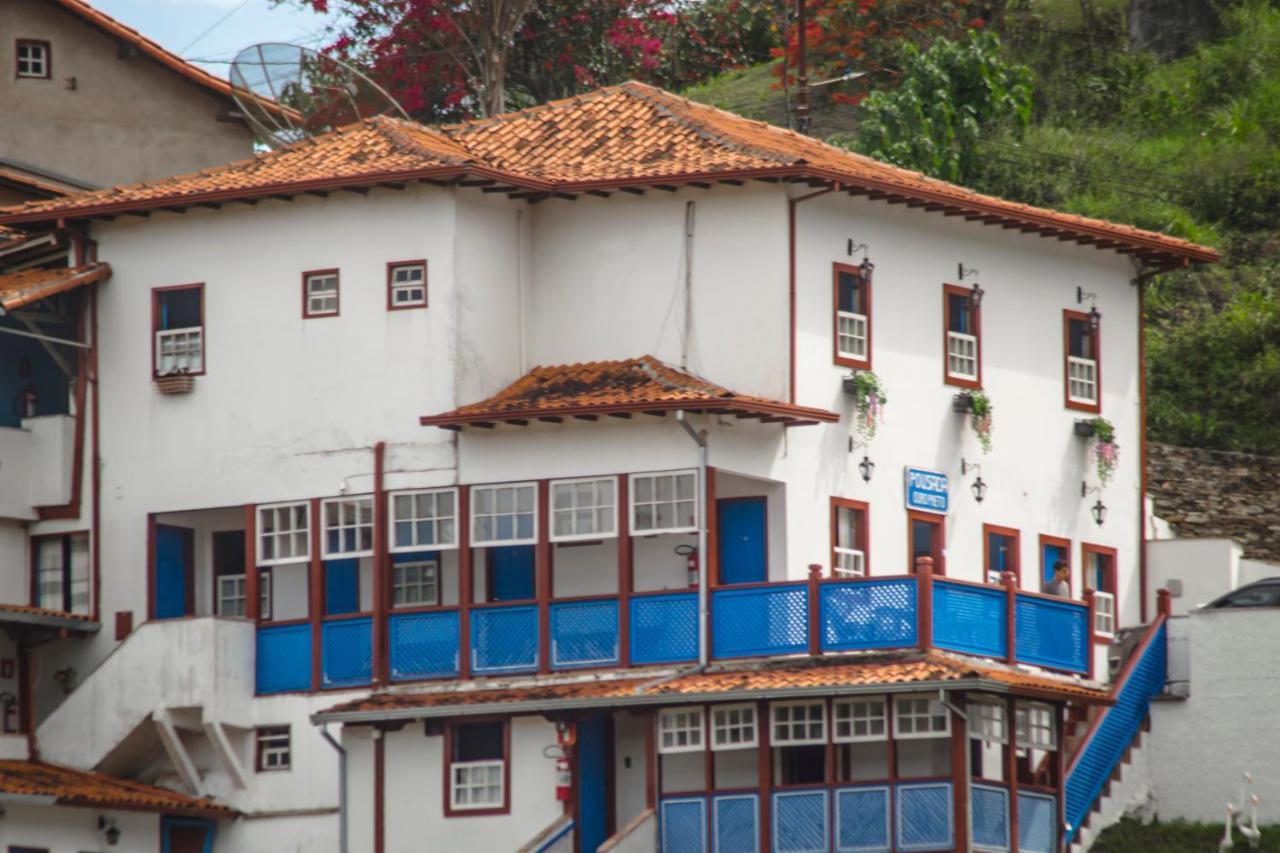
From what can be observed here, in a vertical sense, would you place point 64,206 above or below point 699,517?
above

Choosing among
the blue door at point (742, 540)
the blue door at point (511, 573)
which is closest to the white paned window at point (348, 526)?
the blue door at point (511, 573)

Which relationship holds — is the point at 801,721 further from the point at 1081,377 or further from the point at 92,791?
the point at 92,791

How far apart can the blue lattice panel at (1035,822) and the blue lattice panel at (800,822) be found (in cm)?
239

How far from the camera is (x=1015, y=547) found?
39.8m

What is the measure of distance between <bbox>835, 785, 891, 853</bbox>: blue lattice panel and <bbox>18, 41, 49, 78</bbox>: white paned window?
21.6m

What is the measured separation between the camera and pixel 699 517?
3566 centimetres

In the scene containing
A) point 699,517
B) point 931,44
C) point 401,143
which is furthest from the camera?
point 931,44

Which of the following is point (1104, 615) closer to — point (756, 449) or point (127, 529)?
point (756, 449)

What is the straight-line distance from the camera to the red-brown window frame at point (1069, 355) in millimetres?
41000

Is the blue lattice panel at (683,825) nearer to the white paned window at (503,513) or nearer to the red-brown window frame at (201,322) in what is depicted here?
the white paned window at (503,513)

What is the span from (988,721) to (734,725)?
296cm

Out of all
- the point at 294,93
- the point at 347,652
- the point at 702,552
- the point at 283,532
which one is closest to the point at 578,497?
the point at 702,552

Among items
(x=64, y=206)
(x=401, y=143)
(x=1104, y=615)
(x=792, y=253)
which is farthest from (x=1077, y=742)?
(x=64, y=206)

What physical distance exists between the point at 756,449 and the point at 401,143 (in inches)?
250
